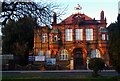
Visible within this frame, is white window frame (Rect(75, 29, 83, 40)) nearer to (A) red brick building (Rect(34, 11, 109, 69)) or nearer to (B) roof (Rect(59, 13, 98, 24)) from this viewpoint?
(A) red brick building (Rect(34, 11, 109, 69))

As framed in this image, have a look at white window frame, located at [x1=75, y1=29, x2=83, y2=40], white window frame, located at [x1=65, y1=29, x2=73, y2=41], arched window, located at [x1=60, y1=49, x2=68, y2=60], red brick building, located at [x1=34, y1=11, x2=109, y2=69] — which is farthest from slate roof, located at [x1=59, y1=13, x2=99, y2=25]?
arched window, located at [x1=60, y1=49, x2=68, y2=60]

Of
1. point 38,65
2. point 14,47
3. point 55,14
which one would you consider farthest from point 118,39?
point 14,47

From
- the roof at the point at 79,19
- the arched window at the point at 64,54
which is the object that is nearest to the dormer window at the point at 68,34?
the roof at the point at 79,19

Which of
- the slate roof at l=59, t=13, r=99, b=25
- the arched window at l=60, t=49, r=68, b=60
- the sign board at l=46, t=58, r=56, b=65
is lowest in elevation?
the sign board at l=46, t=58, r=56, b=65

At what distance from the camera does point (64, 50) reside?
70.5 metres

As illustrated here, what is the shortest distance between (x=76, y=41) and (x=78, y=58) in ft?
12.1

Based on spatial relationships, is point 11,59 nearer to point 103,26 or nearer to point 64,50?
point 64,50

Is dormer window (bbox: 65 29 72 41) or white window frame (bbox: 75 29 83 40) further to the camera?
dormer window (bbox: 65 29 72 41)

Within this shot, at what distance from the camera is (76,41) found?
7038 cm

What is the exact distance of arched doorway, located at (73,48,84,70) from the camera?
68.9 meters

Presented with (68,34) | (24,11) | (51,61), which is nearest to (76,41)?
(68,34)

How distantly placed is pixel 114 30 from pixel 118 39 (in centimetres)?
93

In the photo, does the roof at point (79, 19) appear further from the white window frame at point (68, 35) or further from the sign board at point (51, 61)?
the sign board at point (51, 61)

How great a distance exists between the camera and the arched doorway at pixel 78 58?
6888 cm
